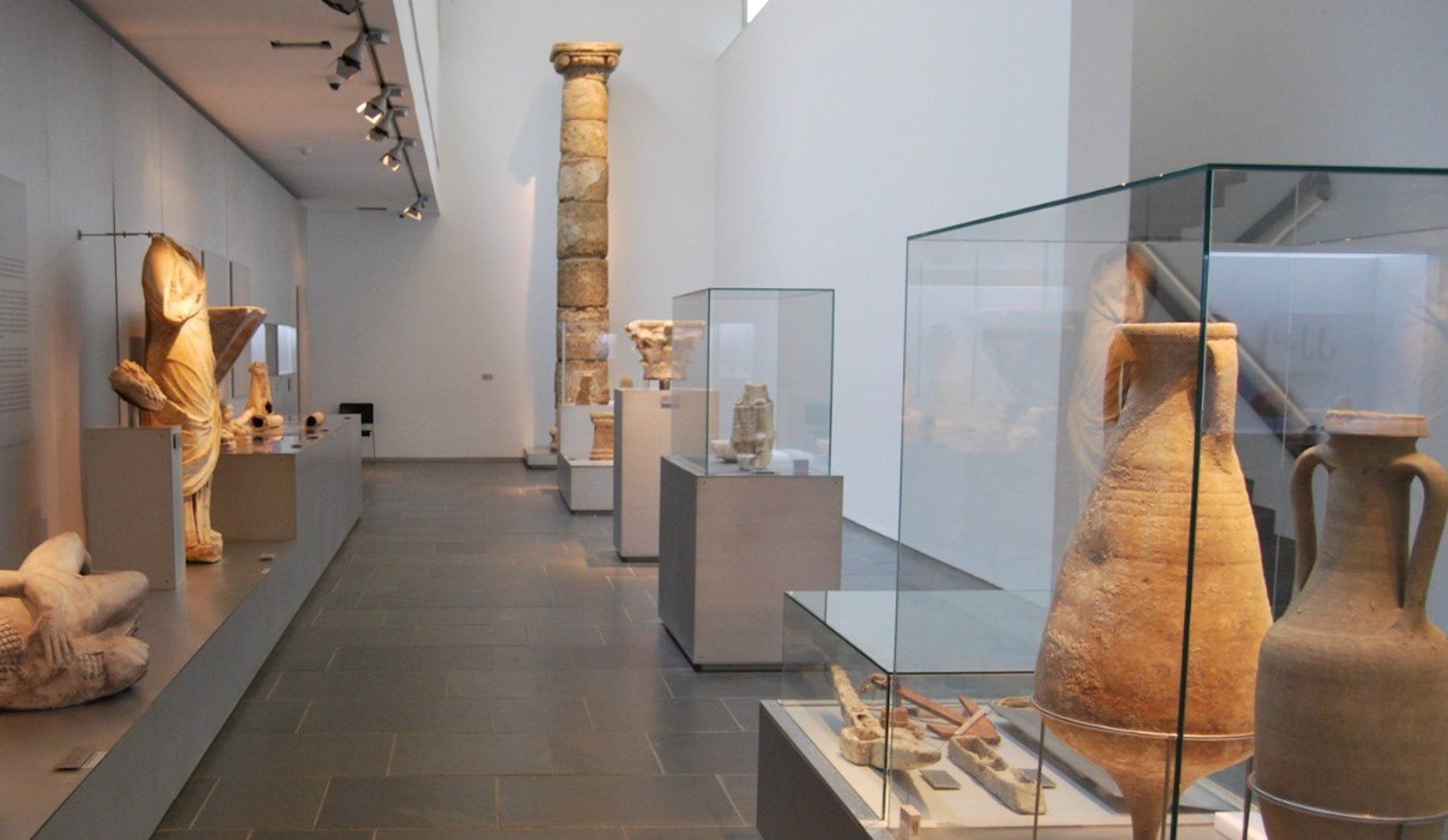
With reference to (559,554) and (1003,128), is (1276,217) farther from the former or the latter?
(559,554)

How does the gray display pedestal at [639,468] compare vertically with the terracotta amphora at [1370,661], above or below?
below

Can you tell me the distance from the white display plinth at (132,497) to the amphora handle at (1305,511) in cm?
502

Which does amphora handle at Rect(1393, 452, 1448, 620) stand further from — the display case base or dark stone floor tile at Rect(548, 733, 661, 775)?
the display case base

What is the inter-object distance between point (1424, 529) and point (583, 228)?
51.8 ft

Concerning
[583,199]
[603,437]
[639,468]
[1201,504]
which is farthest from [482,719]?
[583,199]

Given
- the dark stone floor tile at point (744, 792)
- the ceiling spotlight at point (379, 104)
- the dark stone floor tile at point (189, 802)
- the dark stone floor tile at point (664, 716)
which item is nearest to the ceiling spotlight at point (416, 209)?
the ceiling spotlight at point (379, 104)

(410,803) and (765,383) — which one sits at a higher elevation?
(765,383)

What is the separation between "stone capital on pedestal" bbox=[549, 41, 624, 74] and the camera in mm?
→ 16562

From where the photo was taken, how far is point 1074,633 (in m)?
1.90

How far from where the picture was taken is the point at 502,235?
57.4ft

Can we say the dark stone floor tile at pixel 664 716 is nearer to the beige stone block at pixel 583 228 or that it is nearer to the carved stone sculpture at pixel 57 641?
the carved stone sculpture at pixel 57 641

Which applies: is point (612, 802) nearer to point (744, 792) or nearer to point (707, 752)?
point (744, 792)

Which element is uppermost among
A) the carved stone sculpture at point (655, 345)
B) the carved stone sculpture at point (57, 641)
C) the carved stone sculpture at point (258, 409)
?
the carved stone sculpture at point (655, 345)

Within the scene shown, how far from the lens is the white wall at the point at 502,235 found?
1722cm
